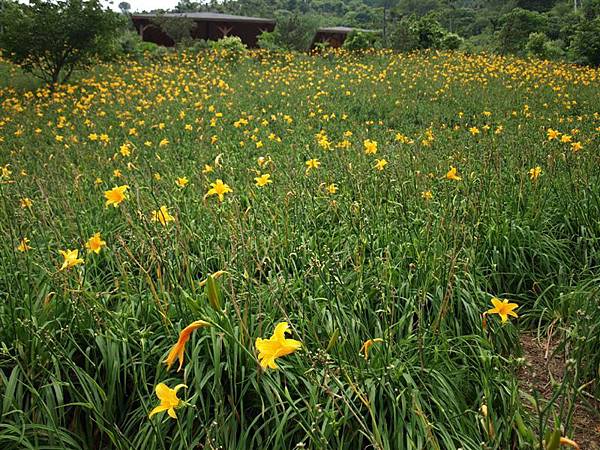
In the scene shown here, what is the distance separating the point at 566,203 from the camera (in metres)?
3.24

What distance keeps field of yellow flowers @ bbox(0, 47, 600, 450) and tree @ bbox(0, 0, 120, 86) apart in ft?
18.3

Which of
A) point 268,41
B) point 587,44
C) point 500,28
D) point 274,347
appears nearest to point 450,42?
point 587,44

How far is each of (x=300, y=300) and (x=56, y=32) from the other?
9.99 m

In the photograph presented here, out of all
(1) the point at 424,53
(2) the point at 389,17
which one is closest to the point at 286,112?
(1) the point at 424,53

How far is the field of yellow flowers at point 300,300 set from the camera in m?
1.73

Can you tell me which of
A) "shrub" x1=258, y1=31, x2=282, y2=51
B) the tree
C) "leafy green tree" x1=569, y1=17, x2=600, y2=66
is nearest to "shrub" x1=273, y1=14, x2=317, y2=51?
"shrub" x1=258, y1=31, x2=282, y2=51

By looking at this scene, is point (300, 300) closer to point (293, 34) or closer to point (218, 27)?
point (293, 34)

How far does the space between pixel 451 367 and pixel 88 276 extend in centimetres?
190

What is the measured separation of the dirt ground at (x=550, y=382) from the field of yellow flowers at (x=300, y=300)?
86mm

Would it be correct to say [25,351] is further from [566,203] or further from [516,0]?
[516,0]

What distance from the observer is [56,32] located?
9953mm

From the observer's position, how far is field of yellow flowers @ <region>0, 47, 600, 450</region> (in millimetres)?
1731

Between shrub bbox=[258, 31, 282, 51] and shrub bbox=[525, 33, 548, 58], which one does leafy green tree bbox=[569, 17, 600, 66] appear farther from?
shrub bbox=[258, 31, 282, 51]

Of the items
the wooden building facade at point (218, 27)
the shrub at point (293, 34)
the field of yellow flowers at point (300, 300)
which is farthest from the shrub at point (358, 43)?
the wooden building facade at point (218, 27)
